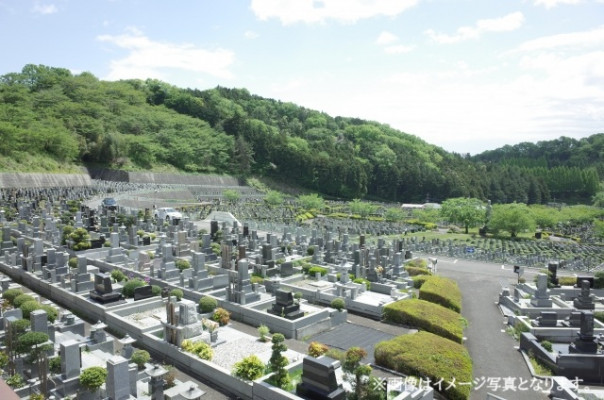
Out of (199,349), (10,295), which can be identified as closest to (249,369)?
(199,349)

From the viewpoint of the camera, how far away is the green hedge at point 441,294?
18.7m

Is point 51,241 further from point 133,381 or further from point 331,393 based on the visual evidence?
point 331,393

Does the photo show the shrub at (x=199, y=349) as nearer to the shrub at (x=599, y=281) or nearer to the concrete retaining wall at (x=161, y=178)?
the shrub at (x=599, y=281)

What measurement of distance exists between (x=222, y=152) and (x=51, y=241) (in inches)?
2201

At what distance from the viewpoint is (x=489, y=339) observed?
16234 millimetres

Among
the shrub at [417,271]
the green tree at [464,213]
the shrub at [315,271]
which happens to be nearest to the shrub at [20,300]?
the shrub at [315,271]

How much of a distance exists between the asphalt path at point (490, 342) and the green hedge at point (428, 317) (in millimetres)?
765

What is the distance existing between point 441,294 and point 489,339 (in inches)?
125

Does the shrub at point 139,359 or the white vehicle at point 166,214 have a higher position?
the white vehicle at point 166,214

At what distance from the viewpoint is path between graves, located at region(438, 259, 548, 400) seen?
12.6 m

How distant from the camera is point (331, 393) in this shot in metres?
10.4

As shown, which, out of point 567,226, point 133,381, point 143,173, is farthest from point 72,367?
point 567,226

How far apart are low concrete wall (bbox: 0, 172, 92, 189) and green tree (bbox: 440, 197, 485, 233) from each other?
4725 centimetres

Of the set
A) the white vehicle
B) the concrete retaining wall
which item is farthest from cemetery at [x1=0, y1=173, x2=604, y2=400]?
the concrete retaining wall
